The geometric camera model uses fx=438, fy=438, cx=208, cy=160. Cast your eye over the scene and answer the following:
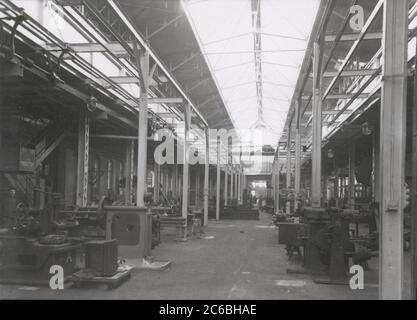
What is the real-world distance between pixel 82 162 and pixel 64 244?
211 inches

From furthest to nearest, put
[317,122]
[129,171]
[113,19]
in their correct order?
[129,171] < [113,19] < [317,122]

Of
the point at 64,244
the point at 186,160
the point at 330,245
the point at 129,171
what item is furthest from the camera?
the point at 129,171

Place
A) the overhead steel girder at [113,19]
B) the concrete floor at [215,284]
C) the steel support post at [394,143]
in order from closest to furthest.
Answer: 1. the steel support post at [394,143]
2. the concrete floor at [215,284]
3. the overhead steel girder at [113,19]

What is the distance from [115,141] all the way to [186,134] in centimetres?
593

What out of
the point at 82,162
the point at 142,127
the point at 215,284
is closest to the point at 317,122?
the point at 142,127

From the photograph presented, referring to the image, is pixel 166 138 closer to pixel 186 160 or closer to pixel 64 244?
pixel 186 160

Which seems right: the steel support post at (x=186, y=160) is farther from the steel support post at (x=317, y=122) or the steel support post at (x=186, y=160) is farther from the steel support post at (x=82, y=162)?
the steel support post at (x=317, y=122)

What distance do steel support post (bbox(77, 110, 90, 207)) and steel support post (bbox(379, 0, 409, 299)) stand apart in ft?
29.6

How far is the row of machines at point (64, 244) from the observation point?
6852 mm

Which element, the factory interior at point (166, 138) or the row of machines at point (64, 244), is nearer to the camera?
the factory interior at point (166, 138)

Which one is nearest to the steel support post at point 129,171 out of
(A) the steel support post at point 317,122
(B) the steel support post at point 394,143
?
(A) the steel support post at point 317,122

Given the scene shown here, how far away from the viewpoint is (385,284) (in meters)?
4.40

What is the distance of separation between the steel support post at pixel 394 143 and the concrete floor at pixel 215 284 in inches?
86.7

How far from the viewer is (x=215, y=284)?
7.23 meters
